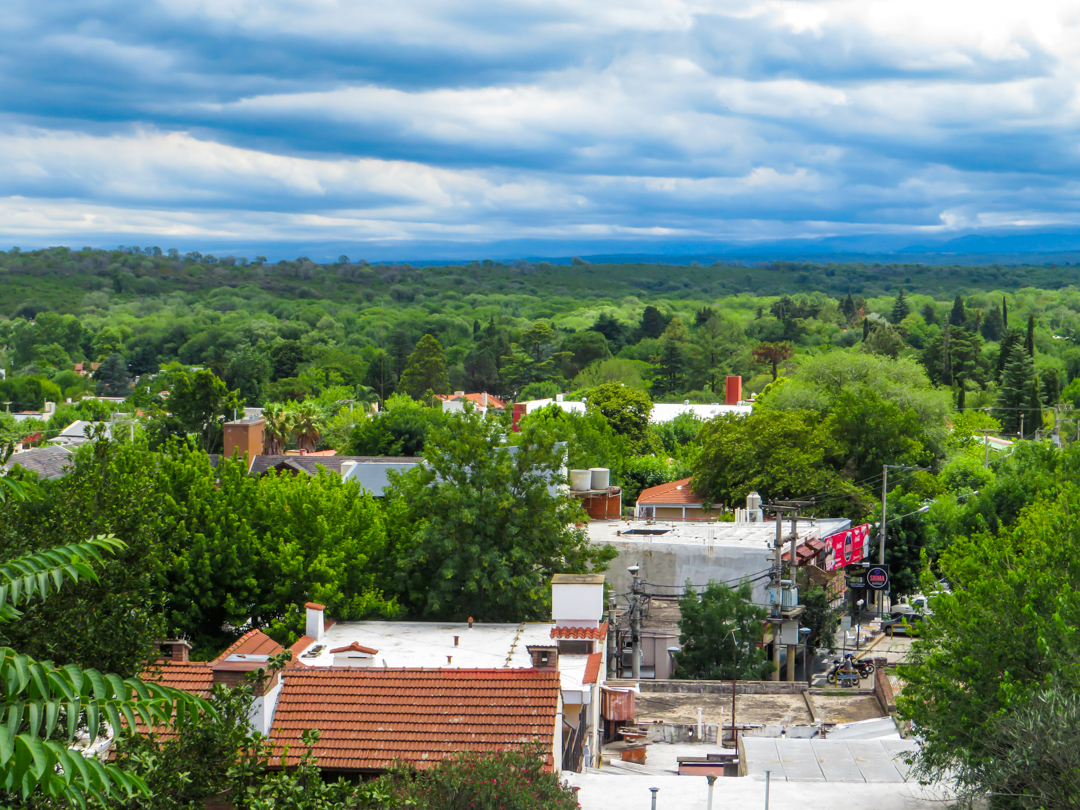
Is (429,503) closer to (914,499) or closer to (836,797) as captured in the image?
(836,797)

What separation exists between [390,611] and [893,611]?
30026 millimetres

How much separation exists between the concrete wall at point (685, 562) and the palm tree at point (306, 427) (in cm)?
4184

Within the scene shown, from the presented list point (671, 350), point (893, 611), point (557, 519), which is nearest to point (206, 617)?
point (557, 519)

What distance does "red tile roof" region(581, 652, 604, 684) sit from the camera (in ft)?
63.0

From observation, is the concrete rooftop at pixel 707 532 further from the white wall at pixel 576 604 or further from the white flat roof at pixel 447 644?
the white wall at pixel 576 604

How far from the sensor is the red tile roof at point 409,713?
1476cm

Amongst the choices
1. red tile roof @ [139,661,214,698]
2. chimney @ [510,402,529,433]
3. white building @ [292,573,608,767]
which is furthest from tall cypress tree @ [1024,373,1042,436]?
red tile roof @ [139,661,214,698]

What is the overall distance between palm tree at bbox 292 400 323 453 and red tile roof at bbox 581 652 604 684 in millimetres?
57991

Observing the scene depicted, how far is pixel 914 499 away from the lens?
53.2 meters

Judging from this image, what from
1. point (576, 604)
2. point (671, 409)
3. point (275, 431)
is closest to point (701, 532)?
point (576, 604)

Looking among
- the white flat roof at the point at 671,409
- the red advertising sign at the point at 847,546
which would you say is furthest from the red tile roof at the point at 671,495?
the white flat roof at the point at 671,409

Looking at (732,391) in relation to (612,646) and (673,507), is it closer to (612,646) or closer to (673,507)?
(673,507)

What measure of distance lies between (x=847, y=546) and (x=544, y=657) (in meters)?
30.5

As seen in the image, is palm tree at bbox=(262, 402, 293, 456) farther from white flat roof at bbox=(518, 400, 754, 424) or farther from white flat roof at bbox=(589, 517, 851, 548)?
white flat roof at bbox=(589, 517, 851, 548)
